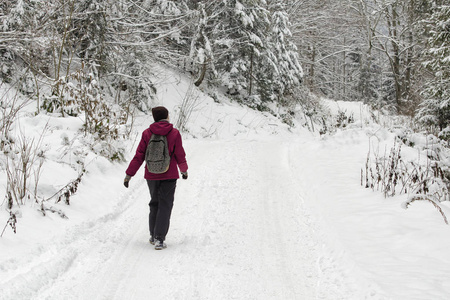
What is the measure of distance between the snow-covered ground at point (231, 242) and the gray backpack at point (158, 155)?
3.07ft

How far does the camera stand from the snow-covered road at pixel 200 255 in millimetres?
3516

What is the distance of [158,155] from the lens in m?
4.54

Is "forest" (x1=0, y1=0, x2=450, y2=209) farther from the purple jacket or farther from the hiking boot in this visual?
the hiking boot

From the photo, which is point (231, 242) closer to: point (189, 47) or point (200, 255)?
point (200, 255)

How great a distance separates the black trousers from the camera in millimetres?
4555

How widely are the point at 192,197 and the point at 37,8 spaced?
7.11 m

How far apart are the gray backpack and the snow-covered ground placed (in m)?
0.94

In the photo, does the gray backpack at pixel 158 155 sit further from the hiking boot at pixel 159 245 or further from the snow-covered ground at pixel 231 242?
the snow-covered ground at pixel 231 242

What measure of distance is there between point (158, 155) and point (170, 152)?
181mm

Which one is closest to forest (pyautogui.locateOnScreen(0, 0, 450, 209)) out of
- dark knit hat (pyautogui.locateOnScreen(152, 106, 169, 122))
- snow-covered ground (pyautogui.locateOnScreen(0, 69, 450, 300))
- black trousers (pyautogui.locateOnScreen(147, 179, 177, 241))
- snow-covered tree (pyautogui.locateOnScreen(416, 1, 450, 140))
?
snow-covered tree (pyautogui.locateOnScreen(416, 1, 450, 140))

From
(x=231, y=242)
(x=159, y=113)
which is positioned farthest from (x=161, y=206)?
(x=159, y=113)

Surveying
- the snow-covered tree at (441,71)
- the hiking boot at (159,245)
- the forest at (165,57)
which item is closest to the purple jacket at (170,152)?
the hiking boot at (159,245)

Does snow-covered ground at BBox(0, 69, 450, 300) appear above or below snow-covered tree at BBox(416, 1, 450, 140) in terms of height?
below

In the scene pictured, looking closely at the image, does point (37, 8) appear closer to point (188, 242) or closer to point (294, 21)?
point (188, 242)
